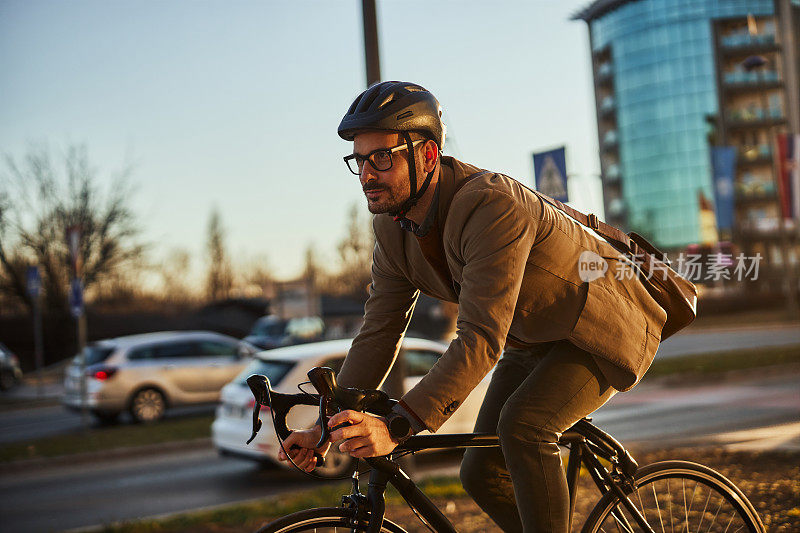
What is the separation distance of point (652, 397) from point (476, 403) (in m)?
5.55

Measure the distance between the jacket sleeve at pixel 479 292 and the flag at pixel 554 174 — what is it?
25.9 ft

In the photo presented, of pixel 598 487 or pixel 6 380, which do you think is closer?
pixel 598 487

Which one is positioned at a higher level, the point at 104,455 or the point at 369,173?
the point at 369,173

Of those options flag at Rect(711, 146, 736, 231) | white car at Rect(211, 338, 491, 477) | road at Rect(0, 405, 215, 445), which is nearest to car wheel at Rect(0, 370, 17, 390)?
road at Rect(0, 405, 215, 445)

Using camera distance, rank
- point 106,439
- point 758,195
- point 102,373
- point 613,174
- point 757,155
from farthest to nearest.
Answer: point 613,174 < point 757,155 < point 758,195 < point 102,373 < point 106,439

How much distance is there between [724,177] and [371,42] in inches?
979

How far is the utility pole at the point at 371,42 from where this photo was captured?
275 inches

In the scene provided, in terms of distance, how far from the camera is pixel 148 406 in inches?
629

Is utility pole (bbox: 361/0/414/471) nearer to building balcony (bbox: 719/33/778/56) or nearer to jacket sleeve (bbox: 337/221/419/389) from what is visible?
jacket sleeve (bbox: 337/221/419/389)

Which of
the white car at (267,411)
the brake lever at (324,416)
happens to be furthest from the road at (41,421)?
the brake lever at (324,416)

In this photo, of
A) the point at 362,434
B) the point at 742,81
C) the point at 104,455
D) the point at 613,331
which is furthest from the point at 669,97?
the point at 362,434

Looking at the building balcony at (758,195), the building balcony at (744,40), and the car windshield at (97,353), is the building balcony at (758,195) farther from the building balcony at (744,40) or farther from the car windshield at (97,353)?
the car windshield at (97,353)

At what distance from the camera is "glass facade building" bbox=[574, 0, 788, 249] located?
74625mm

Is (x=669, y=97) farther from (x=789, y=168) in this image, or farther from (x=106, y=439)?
(x=106, y=439)
